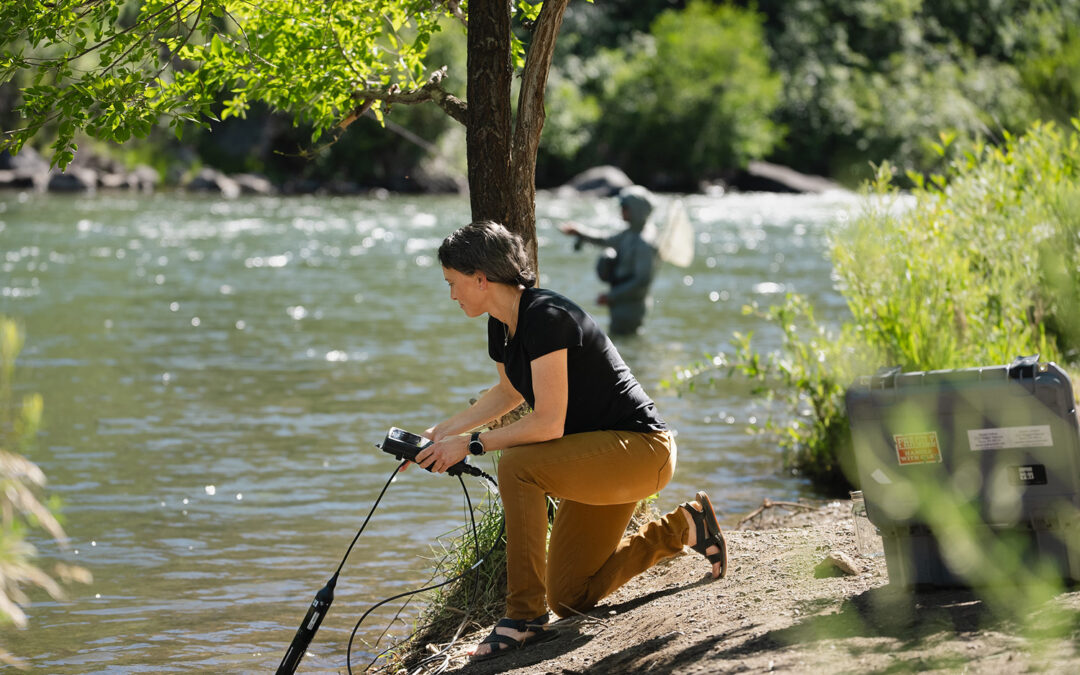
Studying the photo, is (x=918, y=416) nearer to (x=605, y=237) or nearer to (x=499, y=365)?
(x=499, y=365)

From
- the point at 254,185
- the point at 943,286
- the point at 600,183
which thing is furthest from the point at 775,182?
the point at 943,286

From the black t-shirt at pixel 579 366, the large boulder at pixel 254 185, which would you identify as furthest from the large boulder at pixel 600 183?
the black t-shirt at pixel 579 366

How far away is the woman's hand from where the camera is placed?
4293 millimetres

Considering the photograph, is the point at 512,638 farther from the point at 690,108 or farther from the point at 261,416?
the point at 690,108

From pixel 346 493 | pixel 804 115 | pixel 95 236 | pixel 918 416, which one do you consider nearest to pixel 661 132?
pixel 804 115

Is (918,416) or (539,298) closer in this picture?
(918,416)

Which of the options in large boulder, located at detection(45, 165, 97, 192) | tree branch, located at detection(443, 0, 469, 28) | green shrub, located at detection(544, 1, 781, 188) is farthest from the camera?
green shrub, located at detection(544, 1, 781, 188)

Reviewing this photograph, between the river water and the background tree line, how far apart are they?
25.9 m

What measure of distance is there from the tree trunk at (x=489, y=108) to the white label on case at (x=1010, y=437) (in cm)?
207

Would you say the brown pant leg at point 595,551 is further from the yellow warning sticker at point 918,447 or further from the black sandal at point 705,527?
the yellow warning sticker at point 918,447

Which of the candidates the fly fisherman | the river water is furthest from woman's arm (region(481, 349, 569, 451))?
the fly fisherman

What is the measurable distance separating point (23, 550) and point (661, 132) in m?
59.4

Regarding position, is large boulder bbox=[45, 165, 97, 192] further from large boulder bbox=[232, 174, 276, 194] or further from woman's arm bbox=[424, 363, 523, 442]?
woman's arm bbox=[424, 363, 523, 442]

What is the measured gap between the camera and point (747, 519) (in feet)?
21.3
